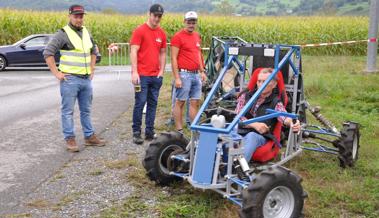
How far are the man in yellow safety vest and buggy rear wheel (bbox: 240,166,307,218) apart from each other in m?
3.35

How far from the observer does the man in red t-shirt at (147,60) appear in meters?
7.20

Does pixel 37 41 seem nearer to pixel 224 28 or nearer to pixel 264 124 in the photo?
pixel 224 28

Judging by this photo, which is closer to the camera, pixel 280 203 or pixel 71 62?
pixel 280 203

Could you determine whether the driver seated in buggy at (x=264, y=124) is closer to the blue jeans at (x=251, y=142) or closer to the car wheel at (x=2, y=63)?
the blue jeans at (x=251, y=142)

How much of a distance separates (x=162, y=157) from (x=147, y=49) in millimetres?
2251

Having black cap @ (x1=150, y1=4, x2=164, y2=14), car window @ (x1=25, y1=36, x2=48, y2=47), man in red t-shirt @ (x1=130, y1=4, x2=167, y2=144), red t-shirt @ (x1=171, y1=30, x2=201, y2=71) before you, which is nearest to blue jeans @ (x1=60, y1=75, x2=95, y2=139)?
man in red t-shirt @ (x1=130, y1=4, x2=167, y2=144)

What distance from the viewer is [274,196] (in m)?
4.64

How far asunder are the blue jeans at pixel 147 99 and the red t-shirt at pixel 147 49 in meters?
0.11

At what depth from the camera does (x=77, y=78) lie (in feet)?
22.7

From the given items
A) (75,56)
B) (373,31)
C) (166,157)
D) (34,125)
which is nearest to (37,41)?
(34,125)

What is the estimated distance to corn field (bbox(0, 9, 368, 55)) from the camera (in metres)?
25.8

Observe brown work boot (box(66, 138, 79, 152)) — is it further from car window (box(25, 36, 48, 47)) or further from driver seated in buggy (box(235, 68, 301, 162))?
car window (box(25, 36, 48, 47))

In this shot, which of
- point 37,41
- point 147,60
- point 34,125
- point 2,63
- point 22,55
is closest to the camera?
point 147,60

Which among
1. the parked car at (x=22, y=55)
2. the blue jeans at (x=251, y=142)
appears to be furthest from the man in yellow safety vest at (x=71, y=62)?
the parked car at (x=22, y=55)
